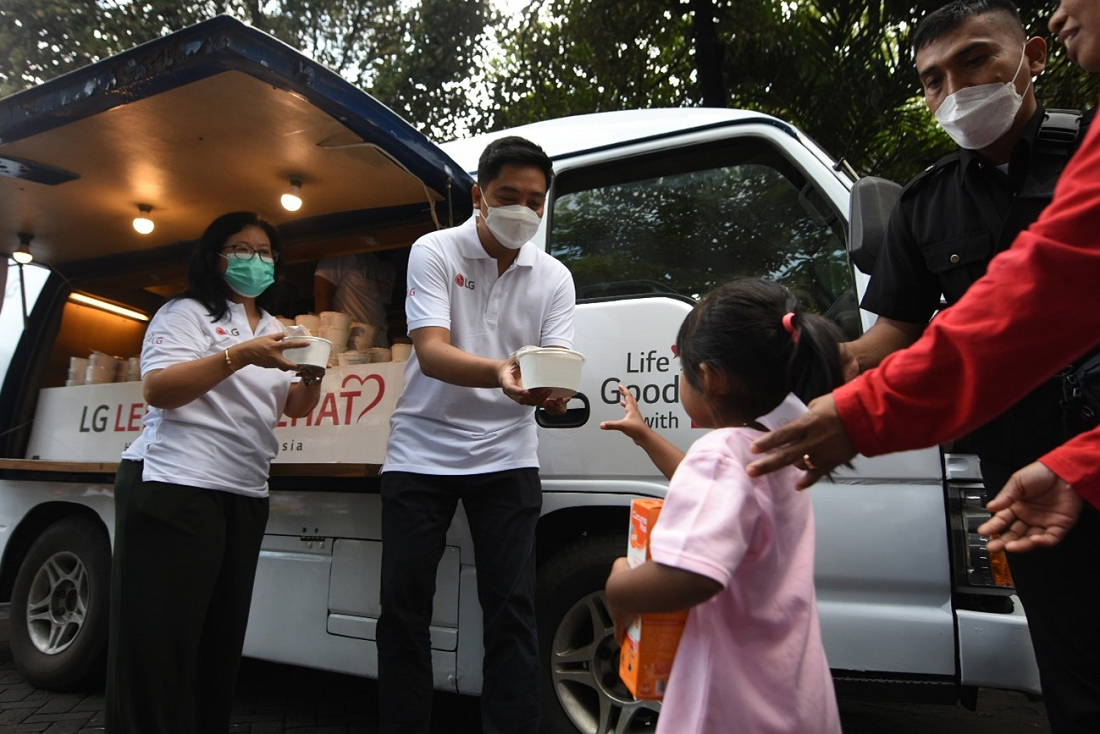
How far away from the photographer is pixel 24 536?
461cm

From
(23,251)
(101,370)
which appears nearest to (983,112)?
(101,370)

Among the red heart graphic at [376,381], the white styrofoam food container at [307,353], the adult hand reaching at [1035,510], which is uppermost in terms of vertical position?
the red heart graphic at [376,381]

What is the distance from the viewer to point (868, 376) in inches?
49.9

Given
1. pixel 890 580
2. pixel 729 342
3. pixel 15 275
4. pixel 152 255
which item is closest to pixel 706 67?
pixel 152 255

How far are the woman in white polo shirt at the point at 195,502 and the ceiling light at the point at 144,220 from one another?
1776 millimetres

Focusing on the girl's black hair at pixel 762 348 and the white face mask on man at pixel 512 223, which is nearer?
the girl's black hair at pixel 762 348

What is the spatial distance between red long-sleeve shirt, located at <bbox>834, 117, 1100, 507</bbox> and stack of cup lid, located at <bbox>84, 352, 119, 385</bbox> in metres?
4.38

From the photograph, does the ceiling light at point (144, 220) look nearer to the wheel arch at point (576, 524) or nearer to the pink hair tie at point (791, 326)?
the wheel arch at point (576, 524)

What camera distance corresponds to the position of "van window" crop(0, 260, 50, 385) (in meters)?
4.96

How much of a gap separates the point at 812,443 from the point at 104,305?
5085 millimetres

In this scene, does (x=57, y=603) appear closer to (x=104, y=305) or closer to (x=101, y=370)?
(x=101, y=370)

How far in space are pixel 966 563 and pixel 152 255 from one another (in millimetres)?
4515

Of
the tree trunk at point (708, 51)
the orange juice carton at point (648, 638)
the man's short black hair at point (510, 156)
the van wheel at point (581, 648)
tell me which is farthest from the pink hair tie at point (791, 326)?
the tree trunk at point (708, 51)

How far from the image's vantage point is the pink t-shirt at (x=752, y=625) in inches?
53.9
